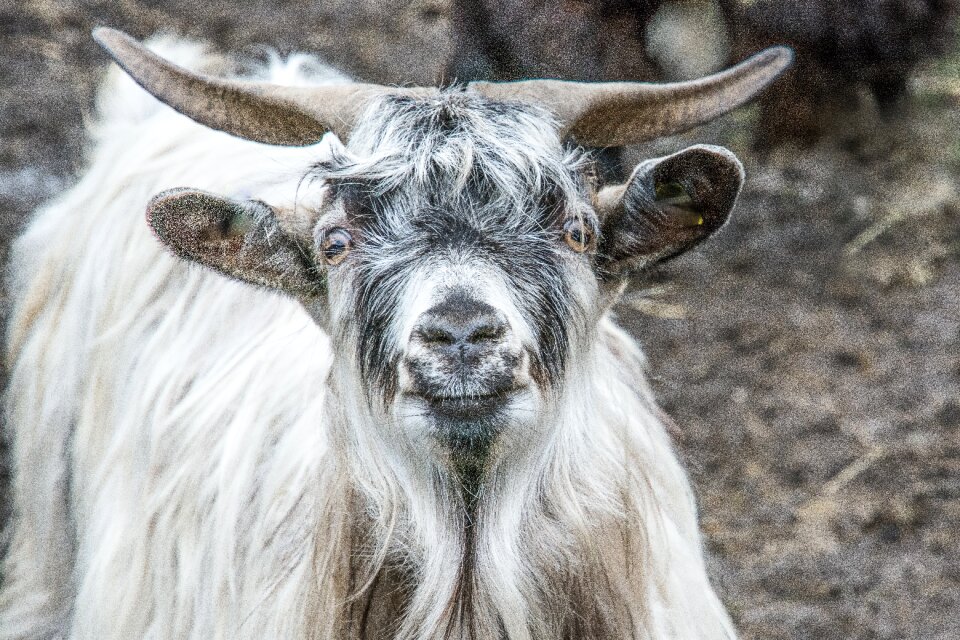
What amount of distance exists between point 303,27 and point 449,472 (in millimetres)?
5782

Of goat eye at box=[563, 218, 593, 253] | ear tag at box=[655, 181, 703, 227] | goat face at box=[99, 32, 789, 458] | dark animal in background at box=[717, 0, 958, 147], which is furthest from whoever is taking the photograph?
dark animal in background at box=[717, 0, 958, 147]

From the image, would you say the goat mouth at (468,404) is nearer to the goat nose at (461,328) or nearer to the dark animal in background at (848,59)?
the goat nose at (461,328)

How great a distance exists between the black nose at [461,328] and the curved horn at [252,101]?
64 centimetres

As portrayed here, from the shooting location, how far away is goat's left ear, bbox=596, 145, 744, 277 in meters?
2.78

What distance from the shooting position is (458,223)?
2639mm

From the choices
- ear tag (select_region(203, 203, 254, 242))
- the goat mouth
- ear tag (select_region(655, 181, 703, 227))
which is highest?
ear tag (select_region(655, 181, 703, 227))

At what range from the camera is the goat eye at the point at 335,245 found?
9.01ft

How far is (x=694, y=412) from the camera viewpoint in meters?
5.57

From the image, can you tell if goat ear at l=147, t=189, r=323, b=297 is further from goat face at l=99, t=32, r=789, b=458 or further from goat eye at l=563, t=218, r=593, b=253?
goat eye at l=563, t=218, r=593, b=253

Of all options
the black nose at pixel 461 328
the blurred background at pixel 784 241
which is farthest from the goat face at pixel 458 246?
the blurred background at pixel 784 241

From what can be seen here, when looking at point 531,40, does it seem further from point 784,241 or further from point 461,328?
point 461,328

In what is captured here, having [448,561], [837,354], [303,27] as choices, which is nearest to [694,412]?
[837,354]

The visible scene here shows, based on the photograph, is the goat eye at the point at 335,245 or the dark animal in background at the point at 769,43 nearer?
the goat eye at the point at 335,245

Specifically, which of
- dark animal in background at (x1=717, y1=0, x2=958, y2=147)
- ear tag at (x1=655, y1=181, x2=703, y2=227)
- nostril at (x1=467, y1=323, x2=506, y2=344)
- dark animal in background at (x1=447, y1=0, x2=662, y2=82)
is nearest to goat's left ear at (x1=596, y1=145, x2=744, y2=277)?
ear tag at (x1=655, y1=181, x2=703, y2=227)
